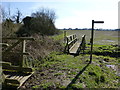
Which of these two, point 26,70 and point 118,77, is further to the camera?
point 118,77

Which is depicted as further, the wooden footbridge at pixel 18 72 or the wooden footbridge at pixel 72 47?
the wooden footbridge at pixel 72 47

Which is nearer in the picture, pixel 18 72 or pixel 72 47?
pixel 18 72

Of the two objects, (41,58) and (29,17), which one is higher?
(29,17)

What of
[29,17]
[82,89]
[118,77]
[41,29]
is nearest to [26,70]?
[82,89]

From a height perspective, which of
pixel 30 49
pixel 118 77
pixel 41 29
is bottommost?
pixel 118 77

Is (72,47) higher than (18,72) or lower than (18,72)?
higher

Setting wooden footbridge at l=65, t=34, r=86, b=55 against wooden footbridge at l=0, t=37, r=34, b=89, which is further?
wooden footbridge at l=65, t=34, r=86, b=55

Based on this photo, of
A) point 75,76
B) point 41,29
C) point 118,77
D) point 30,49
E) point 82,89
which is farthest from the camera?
point 41,29

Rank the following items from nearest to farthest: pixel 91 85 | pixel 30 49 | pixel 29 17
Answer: pixel 91 85, pixel 30 49, pixel 29 17

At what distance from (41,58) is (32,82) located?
2676mm

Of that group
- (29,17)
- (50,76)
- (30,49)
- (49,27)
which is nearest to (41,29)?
(49,27)

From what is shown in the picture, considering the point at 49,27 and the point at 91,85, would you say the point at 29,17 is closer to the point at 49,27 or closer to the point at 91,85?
the point at 49,27

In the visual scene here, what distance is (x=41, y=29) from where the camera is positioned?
76.4ft

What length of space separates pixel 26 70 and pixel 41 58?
241 cm
